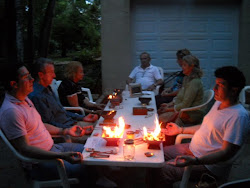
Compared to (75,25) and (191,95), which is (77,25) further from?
(191,95)

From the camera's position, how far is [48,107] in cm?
334

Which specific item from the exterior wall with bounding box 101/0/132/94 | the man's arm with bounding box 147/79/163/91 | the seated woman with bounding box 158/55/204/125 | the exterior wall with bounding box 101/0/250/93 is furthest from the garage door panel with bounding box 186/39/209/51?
the seated woman with bounding box 158/55/204/125

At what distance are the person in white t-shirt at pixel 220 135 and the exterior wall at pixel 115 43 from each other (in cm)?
543

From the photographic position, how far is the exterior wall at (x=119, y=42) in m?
7.80

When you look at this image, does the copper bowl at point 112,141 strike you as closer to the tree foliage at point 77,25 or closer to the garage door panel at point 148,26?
the garage door panel at point 148,26

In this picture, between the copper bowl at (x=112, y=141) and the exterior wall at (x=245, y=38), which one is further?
the exterior wall at (x=245, y=38)

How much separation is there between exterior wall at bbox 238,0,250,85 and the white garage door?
0.86 ft

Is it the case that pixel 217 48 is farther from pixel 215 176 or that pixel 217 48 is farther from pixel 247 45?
pixel 215 176

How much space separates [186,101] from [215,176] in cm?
183

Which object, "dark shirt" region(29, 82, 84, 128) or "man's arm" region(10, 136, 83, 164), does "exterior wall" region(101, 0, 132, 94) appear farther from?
"man's arm" region(10, 136, 83, 164)

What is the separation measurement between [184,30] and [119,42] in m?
1.77

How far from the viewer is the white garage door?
8109 mm

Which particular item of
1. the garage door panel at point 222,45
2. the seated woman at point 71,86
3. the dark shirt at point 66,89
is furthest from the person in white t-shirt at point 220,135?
the garage door panel at point 222,45

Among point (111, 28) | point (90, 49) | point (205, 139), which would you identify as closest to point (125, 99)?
point (205, 139)
